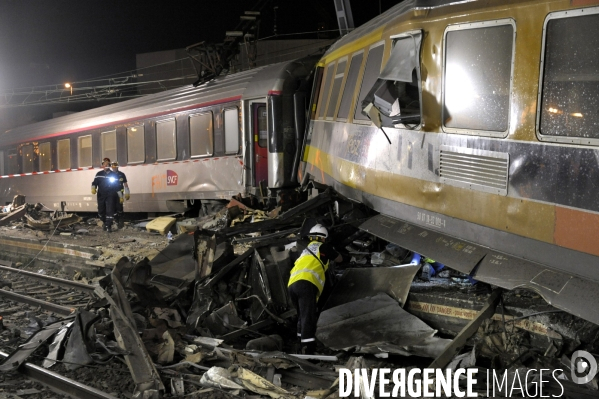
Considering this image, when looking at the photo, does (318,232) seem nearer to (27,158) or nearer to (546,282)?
(546,282)

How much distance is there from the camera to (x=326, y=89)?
10164mm

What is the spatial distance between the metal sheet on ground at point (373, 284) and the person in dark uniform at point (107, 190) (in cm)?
889

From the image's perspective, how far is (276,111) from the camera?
12734 mm

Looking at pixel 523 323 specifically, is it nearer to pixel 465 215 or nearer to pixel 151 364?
pixel 465 215

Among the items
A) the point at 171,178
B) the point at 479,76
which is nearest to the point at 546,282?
the point at 479,76

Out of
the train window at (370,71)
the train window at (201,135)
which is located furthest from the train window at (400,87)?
the train window at (201,135)

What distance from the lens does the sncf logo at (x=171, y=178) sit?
15102mm

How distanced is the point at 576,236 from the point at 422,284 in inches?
101

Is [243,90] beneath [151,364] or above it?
above

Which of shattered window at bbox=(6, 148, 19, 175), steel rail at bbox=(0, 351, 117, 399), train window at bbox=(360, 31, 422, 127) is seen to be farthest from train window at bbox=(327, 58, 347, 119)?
shattered window at bbox=(6, 148, 19, 175)

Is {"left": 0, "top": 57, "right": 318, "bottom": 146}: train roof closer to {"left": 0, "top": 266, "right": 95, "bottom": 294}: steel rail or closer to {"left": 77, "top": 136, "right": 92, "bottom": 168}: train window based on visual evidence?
{"left": 77, "top": 136, "right": 92, "bottom": 168}: train window

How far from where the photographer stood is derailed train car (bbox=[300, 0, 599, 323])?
4281 millimetres

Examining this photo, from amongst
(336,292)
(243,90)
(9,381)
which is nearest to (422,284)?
(336,292)

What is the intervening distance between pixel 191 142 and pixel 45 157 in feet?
28.8
